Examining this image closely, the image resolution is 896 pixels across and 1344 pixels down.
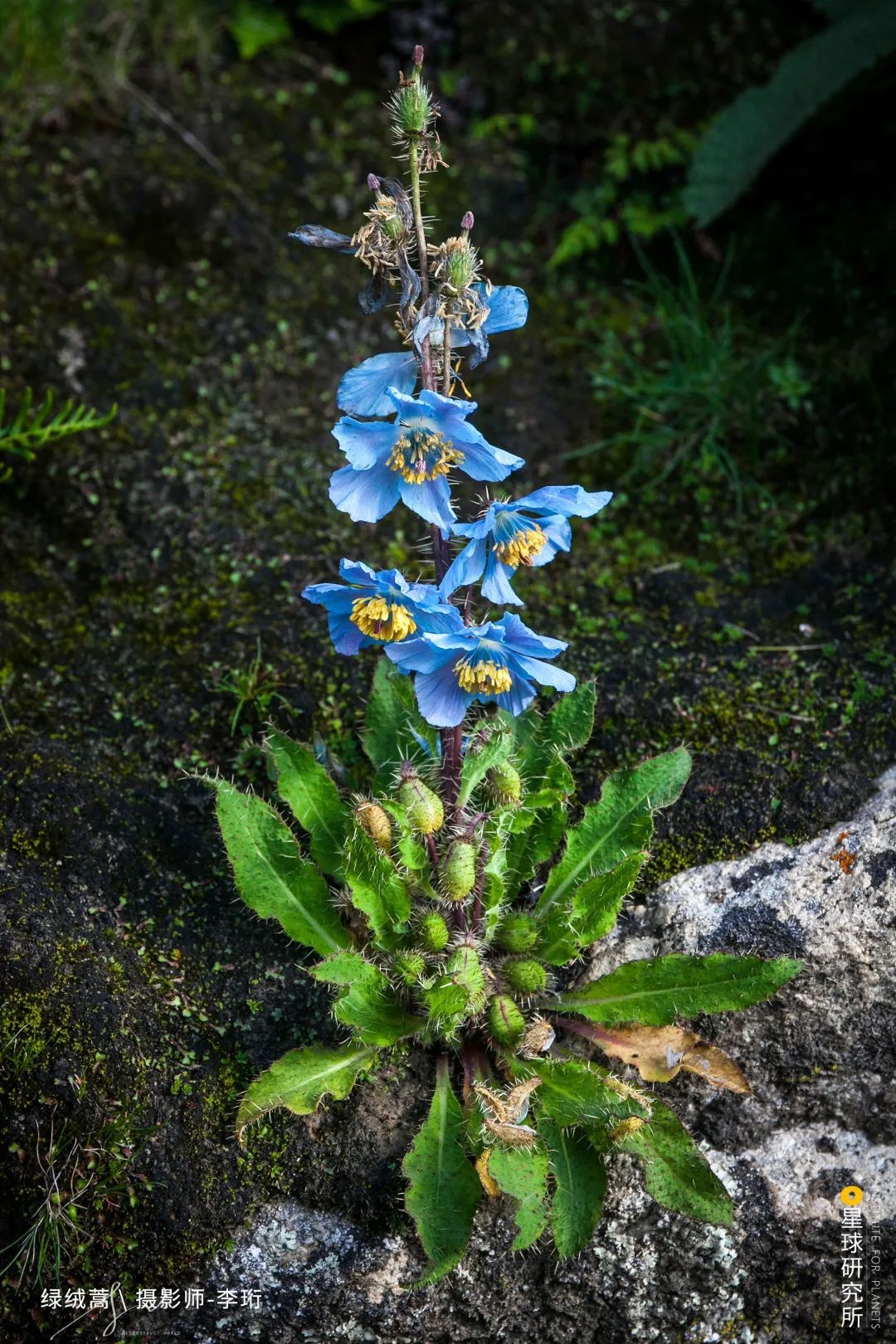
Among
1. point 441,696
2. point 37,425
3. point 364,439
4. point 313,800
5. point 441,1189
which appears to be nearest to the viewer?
point 364,439

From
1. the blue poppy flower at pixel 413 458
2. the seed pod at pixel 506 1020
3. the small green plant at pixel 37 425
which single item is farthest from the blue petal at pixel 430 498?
the small green plant at pixel 37 425

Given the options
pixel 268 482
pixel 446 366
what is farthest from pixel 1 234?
pixel 446 366

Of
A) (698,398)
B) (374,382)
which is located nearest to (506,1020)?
(374,382)

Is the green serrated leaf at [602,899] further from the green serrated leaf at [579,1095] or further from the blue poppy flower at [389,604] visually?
the blue poppy flower at [389,604]

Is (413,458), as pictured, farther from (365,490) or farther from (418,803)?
(418,803)

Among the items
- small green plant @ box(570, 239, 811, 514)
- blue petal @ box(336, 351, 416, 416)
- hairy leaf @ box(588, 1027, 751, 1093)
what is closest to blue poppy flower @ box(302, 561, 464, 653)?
blue petal @ box(336, 351, 416, 416)

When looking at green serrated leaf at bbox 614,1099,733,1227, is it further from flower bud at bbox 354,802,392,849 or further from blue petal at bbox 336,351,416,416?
blue petal at bbox 336,351,416,416
